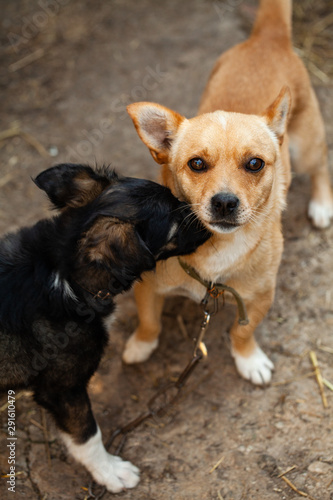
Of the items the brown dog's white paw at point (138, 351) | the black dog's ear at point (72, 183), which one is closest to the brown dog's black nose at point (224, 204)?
the black dog's ear at point (72, 183)

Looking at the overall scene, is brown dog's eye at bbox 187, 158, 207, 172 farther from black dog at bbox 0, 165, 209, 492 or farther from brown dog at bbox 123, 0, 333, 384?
black dog at bbox 0, 165, 209, 492

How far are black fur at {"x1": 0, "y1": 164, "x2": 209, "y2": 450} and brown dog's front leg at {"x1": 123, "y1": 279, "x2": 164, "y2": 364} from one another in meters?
0.43

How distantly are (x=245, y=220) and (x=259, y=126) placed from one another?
618mm

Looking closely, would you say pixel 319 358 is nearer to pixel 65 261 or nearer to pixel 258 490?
pixel 258 490

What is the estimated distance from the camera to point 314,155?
4.10 meters

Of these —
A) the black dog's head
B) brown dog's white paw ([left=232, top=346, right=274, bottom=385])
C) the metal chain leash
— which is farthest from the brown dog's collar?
brown dog's white paw ([left=232, top=346, right=274, bottom=385])

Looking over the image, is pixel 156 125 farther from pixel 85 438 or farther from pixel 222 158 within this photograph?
pixel 85 438

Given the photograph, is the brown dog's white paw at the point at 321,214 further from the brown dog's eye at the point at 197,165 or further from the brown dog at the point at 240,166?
the brown dog's eye at the point at 197,165

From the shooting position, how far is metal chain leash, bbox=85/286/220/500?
2.98 metres

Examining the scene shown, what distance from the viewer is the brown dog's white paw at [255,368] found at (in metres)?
3.38

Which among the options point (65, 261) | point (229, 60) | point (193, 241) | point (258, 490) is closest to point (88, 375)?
point (65, 261)

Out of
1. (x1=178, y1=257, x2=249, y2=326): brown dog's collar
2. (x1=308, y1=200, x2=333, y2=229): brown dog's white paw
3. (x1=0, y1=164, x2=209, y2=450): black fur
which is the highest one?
(x1=0, y1=164, x2=209, y2=450): black fur

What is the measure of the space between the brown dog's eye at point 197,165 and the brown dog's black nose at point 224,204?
24 cm

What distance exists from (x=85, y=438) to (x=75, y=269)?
1.07 m
